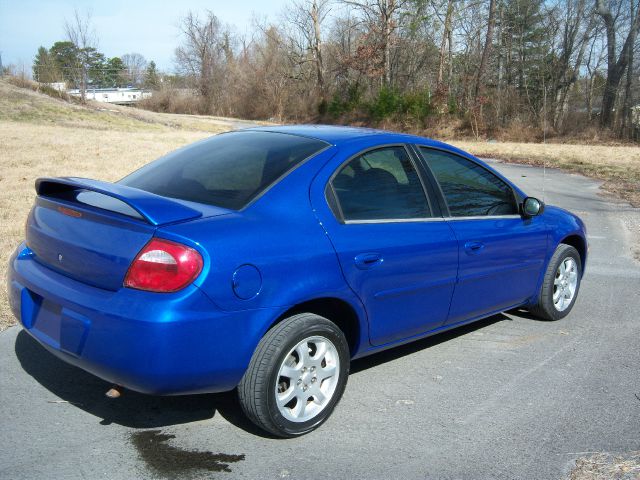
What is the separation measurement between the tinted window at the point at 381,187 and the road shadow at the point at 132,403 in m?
1.33

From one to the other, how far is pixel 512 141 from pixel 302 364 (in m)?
30.5

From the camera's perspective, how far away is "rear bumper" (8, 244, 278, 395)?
301 cm

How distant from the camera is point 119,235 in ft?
10.5

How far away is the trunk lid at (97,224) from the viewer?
3.16 m

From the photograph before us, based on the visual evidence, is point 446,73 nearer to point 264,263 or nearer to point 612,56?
point 612,56

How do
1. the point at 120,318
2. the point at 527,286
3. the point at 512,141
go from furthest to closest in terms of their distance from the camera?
the point at 512,141, the point at 527,286, the point at 120,318

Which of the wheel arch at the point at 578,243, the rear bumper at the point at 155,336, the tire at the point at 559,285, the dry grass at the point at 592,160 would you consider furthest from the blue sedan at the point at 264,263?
the dry grass at the point at 592,160

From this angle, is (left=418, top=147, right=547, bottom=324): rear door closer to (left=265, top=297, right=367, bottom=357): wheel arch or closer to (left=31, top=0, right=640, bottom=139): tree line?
(left=265, top=297, right=367, bottom=357): wheel arch

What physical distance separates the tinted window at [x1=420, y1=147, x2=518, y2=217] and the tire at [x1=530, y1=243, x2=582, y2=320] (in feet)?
2.58

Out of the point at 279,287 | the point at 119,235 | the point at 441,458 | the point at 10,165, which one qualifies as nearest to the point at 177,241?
the point at 119,235

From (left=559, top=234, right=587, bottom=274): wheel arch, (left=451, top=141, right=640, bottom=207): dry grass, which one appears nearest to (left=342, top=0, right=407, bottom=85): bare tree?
(left=451, top=141, right=640, bottom=207): dry grass

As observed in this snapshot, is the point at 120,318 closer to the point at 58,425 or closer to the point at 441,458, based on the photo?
the point at 58,425

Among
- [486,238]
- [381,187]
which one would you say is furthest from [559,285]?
[381,187]

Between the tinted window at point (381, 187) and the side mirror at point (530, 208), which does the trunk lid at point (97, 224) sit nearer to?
the tinted window at point (381, 187)
